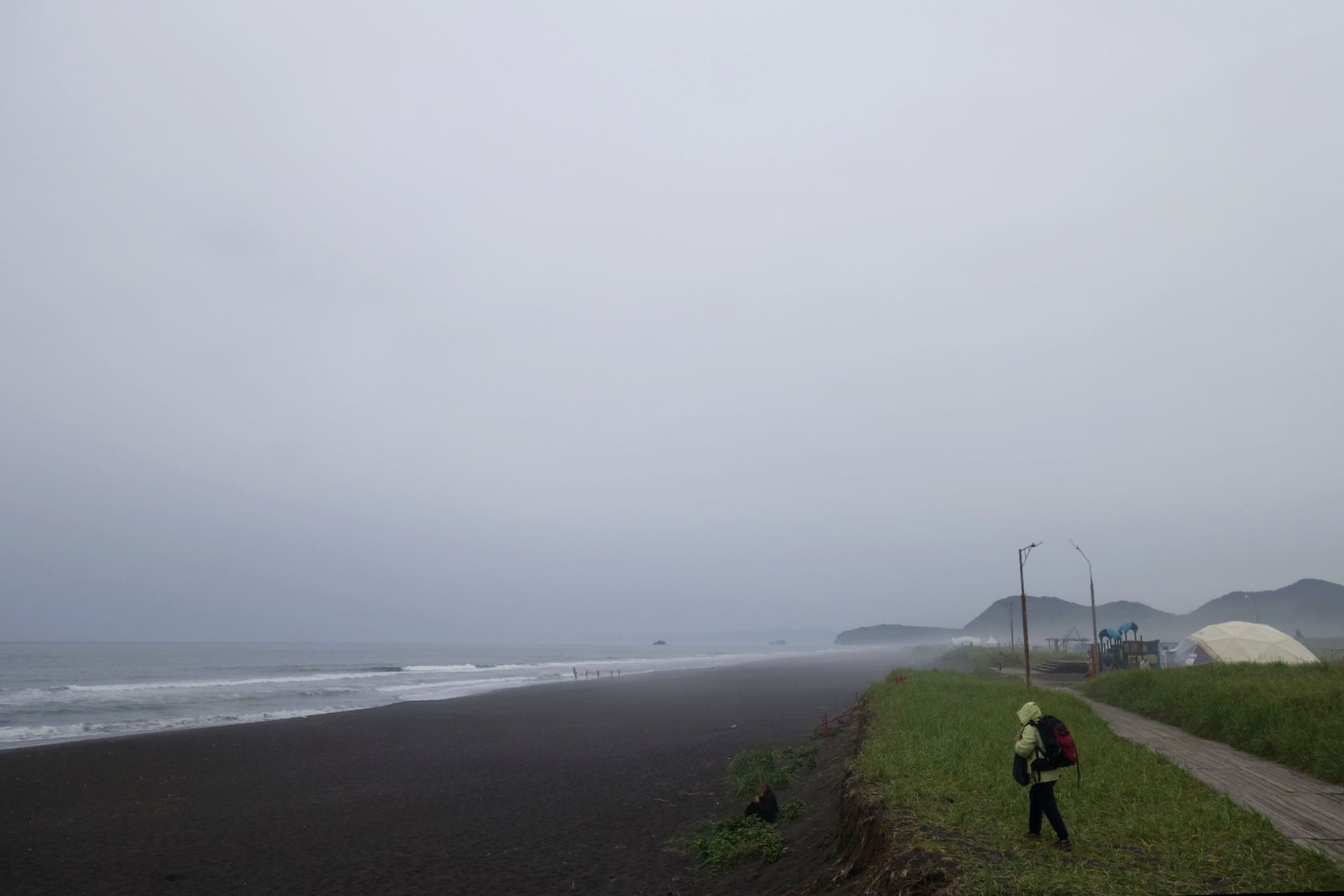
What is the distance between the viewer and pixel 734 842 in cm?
1248

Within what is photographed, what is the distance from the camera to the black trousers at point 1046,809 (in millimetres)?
7645

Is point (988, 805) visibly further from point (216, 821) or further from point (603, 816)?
point (216, 821)

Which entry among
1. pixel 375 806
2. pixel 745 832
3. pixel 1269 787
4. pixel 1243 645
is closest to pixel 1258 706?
pixel 1269 787

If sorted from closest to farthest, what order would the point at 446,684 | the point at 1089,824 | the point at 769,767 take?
A: the point at 1089,824
the point at 769,767
the point at 446,684

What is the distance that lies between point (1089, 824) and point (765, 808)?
6.05m

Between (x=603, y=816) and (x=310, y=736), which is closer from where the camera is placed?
(x=603, y=816)

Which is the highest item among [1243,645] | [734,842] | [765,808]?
[765,808]

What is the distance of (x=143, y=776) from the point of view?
67.8 feet

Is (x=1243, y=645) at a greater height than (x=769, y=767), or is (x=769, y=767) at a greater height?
(x=1243, y=645)

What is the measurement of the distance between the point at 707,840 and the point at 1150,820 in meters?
6.91

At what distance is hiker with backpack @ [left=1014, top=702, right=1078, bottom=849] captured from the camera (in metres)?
7.70

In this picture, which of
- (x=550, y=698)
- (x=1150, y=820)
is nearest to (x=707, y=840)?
(x=1150, y=820)

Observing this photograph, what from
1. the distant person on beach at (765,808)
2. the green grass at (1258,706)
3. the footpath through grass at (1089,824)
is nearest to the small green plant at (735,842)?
the distant person on beach at (765,808)

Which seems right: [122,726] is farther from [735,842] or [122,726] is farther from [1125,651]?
[1125,651]
